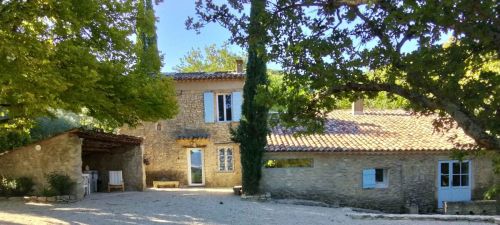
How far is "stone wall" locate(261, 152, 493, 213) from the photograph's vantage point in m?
18.9

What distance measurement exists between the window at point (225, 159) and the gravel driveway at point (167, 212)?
20.2 ft

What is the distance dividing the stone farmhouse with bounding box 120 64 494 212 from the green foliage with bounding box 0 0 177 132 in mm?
7293

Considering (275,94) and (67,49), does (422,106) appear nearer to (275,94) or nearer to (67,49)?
(275,94)

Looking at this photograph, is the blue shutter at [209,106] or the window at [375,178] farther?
the blue shutter at [209,106]

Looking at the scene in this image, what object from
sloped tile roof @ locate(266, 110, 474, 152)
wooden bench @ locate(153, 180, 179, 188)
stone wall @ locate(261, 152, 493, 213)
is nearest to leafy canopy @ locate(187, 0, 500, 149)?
sloped tile roof @ locate(266, 110, 474, 152)

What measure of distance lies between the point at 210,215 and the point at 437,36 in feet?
29.7

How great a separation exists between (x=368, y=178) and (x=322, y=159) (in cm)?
209

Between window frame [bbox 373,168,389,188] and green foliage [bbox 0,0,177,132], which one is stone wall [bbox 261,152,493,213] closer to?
window frame [bbox 373,168,389,188]

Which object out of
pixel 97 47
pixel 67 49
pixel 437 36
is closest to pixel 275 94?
pixel 437 36

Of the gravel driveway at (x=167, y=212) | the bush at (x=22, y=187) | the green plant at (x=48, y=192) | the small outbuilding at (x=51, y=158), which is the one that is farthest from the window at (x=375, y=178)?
the bush at (x=22, y=187)

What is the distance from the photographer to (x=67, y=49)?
9.27 metres

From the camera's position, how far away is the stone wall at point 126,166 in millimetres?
20484

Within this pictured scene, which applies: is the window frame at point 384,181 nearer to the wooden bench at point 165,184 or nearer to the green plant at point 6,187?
the wooden bench at point 165,184

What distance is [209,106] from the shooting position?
23.0 metres
